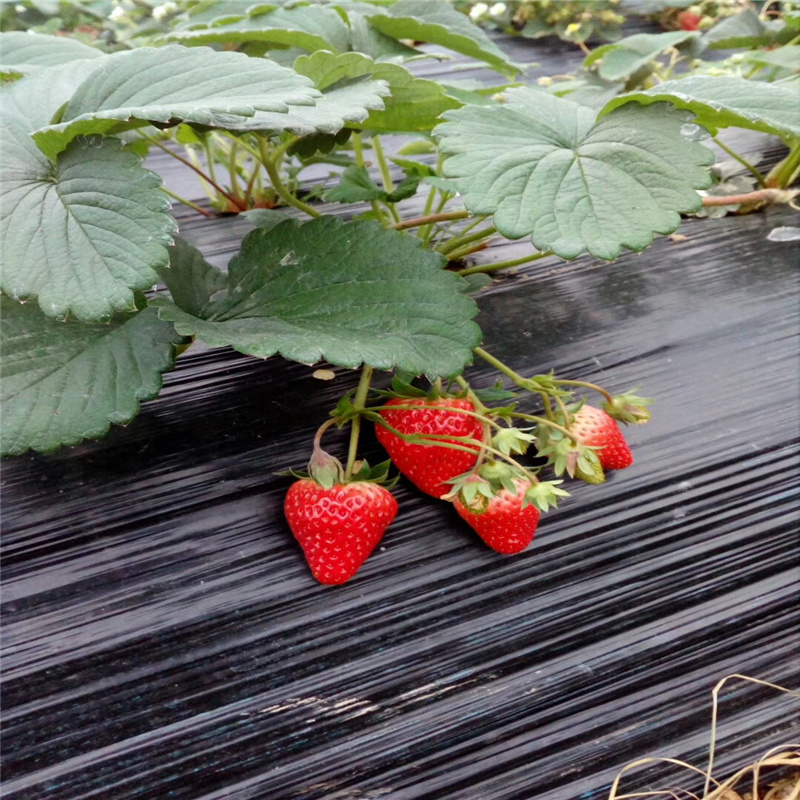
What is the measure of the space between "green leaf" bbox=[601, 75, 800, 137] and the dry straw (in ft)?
1.84

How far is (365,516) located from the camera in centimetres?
63

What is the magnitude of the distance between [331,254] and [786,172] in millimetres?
903

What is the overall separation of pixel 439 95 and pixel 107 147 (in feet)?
1.27

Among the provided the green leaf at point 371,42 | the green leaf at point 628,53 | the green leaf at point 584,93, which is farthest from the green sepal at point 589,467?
the green leaf at point 628,53

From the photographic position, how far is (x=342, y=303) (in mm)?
632

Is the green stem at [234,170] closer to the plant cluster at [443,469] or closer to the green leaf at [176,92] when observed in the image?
the green leaf at [176,92]

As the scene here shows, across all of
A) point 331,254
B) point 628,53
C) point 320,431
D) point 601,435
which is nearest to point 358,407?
point 320,431

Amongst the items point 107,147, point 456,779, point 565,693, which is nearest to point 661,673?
point 565,693

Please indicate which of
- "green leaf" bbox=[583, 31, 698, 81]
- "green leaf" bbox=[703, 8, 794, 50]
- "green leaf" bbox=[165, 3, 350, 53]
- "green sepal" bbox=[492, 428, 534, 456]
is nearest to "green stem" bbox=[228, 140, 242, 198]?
"green leaf" bbox=[165, 3, 350, 53]

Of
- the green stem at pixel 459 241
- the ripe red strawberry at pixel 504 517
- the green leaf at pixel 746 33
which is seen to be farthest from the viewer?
the green leaf at pixel 746 33

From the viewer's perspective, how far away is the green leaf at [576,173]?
1.92ft

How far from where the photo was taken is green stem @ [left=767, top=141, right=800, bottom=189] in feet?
3.58

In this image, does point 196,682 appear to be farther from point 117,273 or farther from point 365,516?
point 117,273

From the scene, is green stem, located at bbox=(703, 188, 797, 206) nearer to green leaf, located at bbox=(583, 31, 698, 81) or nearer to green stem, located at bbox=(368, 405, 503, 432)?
green leaf, located at bbox=(583, 31, 698, 81)
